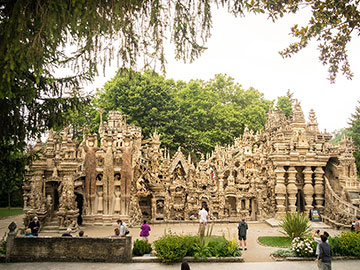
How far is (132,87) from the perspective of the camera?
33500mm

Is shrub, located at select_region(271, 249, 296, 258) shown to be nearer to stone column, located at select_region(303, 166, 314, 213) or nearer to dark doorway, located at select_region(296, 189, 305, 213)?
stone column, located at select_region(303, 166, 314, 213)

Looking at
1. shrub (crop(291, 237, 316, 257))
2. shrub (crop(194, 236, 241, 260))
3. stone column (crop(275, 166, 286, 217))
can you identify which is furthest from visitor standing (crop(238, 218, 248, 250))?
stone column (crop(275, 166, 286, 217))

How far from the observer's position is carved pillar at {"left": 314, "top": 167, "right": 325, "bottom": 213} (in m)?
18.0

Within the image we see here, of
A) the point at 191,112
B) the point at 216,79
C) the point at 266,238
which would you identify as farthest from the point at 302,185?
the point at 216,79

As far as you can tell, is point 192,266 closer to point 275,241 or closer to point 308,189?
point 275,241

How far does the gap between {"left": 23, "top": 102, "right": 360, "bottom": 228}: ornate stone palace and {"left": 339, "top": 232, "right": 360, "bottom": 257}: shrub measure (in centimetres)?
588

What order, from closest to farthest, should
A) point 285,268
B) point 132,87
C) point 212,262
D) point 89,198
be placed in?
point 285,268, point 212,262, point 89,198, point 132,87

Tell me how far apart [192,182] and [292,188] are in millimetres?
5912

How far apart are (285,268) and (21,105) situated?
9.71 m

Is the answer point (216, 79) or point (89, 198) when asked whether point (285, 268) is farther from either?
point (216, 79)

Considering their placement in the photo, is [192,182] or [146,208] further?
[146,208]

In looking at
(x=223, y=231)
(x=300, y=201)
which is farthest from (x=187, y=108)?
(x=223, y=231)

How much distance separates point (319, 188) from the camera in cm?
1803

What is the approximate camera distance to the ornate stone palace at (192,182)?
17562 millimetres
